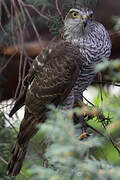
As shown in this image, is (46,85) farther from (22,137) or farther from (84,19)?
(84,19)

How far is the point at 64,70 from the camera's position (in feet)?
6.41

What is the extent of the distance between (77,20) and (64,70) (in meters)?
0.40

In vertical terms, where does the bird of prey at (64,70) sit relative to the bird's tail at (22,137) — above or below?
above

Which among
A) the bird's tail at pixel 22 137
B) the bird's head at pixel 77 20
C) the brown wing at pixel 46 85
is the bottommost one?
the bird's tail at pixel 22 137

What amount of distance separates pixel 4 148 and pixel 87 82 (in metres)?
0.80

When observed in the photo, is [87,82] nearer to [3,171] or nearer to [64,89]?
[64,89]

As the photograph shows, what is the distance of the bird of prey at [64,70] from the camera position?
6.50 feet

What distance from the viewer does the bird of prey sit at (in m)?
1.98

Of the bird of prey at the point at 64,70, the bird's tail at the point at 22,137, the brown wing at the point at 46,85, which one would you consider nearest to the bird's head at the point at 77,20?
the bird of prey at the point at 64,70

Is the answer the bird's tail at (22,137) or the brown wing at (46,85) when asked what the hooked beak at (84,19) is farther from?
the bird's tail at (22,137)

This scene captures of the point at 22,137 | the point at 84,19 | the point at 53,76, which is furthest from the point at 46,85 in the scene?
the point at 84,19

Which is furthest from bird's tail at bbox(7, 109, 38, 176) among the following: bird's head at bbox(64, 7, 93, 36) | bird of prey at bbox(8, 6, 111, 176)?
bird's head at bbox(64, 7, 93, 36)

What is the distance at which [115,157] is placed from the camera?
2.81 m

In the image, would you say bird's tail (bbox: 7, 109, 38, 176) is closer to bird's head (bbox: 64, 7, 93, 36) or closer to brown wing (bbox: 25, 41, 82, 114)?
brown wing (bbox: 25, 41, 82, 114)
